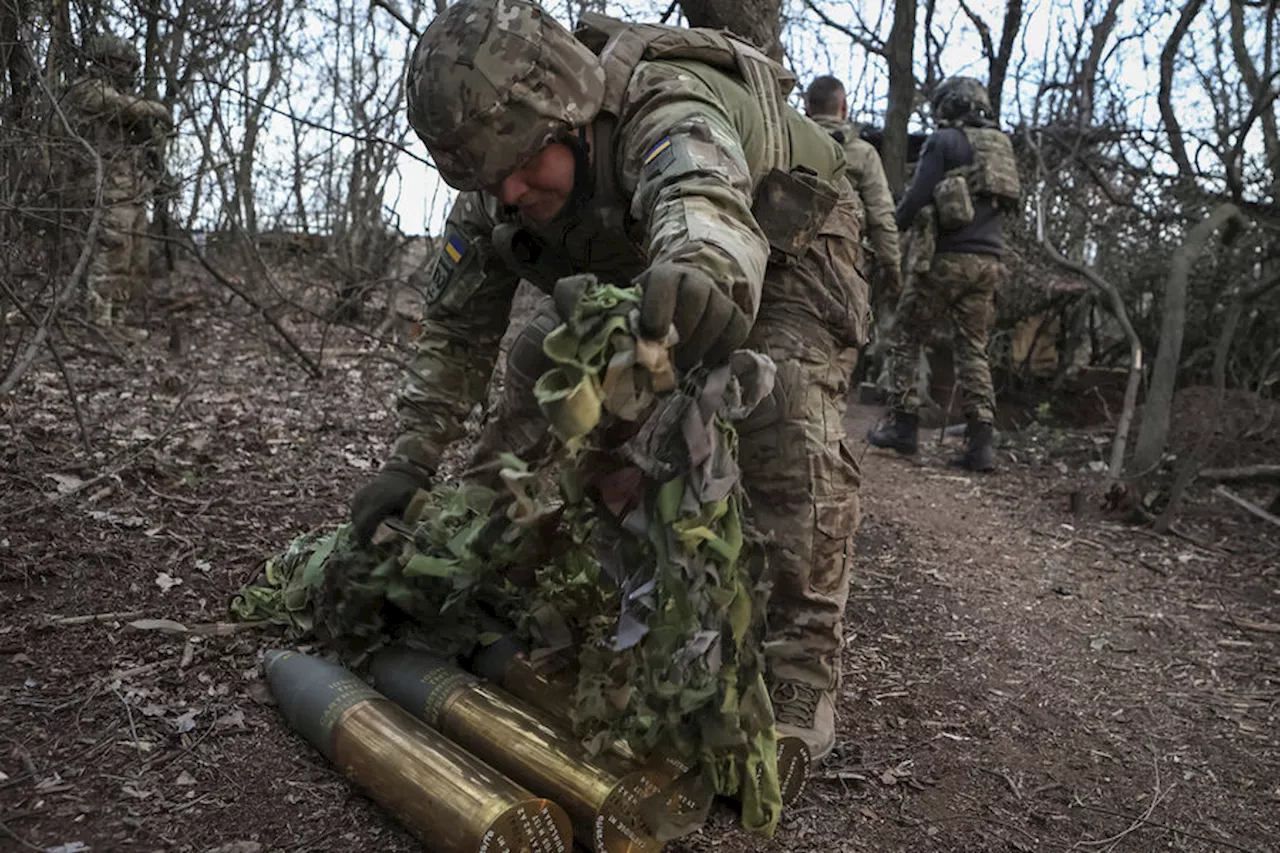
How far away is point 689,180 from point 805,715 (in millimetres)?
1366

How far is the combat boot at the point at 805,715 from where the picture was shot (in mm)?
2531

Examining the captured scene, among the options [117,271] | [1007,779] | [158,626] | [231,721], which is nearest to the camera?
[231,721]

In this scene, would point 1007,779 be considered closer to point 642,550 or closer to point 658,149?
point 642,550

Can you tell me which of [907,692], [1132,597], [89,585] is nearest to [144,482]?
[89,585]

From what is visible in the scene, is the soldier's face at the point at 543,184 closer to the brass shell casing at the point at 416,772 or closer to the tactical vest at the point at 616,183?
the tactical vest at the point at 616,183

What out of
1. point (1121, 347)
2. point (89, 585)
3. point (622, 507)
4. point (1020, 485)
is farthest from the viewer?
point (1121, 347)

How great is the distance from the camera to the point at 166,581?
3.01 metres

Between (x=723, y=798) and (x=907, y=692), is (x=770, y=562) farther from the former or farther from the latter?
(x=907, y=692)

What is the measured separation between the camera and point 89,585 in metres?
2.90

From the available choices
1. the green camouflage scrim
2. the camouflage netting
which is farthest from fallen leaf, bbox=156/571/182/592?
the green camouflage scrim

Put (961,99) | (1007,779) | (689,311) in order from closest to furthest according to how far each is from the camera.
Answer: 1. (689,311)
2. (1007,779)
3. (961,99)

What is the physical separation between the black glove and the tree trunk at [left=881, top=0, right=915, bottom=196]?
529 centimetres

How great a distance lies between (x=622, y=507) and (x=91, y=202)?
11.5 ft

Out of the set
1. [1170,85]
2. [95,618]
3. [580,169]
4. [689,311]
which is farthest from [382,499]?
[1170,85]
